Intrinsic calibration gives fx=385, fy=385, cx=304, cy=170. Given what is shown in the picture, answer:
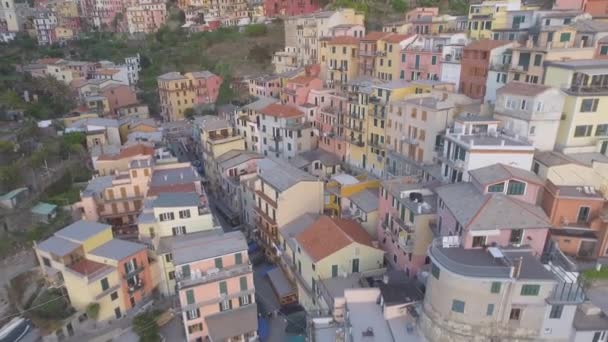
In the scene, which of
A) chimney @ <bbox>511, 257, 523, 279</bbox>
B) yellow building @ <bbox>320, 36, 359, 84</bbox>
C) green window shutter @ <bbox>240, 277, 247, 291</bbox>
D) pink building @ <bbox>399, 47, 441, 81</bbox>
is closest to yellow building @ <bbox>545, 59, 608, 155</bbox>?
chimney @ <bbox>511, 257, 523, 279</bbox>

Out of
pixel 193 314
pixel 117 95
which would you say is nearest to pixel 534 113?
pixel 193 314

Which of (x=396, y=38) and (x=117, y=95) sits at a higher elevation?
(x=396, y=38)

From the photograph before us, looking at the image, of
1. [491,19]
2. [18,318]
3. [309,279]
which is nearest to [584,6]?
[491,19]

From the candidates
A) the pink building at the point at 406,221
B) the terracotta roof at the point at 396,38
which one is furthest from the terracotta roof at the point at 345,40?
the pink building at the point at 406,221

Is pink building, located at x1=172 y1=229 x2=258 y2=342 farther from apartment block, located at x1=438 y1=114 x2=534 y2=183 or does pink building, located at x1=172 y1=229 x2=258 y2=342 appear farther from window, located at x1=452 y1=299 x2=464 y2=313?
apartment block, located at x1=438 y1=114 x2=534 y2=183

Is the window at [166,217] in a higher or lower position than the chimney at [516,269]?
lower

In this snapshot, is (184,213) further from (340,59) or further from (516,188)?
(340,59)

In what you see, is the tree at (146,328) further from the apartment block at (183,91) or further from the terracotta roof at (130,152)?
the apartment block at (183,91)
